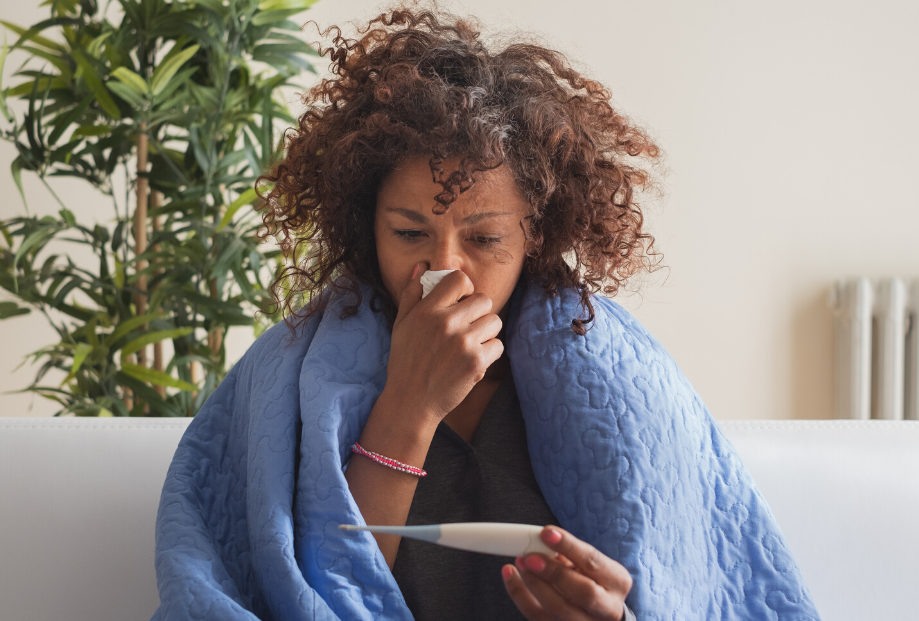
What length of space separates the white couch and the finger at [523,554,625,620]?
570 mm

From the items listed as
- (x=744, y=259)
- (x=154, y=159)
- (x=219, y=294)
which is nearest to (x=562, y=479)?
(x=219, y=294)

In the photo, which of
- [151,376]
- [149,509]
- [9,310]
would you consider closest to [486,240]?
[149,509]

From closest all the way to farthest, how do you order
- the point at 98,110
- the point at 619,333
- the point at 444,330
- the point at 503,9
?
the point at 444,330 < the point at 619,333 < the point at 98,110 < the point at 503,9

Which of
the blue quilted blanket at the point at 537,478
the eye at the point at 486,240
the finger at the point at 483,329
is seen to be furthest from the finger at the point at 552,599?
the eye at the point at 486,240

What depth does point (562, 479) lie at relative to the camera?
908 mm

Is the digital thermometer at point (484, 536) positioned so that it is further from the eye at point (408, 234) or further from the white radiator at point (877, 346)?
the white radiator at point (877, 346)

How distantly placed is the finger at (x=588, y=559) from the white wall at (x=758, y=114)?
1.70 m

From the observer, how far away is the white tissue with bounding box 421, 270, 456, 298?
2.86ft

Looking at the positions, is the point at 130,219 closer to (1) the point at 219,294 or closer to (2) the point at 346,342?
(1) the point at 219,294

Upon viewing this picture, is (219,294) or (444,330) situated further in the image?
(219,294)

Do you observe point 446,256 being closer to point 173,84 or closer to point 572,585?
point 572,585

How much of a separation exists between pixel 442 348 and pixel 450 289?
0.07 meters

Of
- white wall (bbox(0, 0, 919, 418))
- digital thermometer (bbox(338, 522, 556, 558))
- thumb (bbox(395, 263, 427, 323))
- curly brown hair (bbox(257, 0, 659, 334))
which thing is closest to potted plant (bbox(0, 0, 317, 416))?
white wall (bbox(0, 0, 919, 418))

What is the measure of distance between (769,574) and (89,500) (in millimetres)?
948
